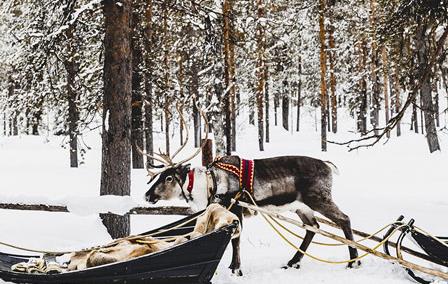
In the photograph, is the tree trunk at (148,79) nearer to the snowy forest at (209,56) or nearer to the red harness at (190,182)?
the snowy forest at (209,56)

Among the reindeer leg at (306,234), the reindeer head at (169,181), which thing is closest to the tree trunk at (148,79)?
the reindeer head at (169,181)

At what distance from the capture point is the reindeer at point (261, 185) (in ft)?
20.5

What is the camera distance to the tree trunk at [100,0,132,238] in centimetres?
750

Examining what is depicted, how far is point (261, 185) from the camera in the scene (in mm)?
6344

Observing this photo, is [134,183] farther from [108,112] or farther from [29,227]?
[108,112]

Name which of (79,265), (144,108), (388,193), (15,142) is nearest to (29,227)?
(79,265)

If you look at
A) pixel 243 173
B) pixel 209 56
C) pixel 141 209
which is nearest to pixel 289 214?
pixel 141 209

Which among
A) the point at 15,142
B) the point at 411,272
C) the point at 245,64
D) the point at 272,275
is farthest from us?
the point at 15,142

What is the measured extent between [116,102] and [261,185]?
2.73 meters

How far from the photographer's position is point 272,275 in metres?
5.92

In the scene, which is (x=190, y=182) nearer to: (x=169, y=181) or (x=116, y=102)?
(x=169, y=181)

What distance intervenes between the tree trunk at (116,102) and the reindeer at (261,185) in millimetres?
1385

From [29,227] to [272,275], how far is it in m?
5.02

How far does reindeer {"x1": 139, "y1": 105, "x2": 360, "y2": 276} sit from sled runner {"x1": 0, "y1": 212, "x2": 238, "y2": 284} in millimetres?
1825
